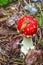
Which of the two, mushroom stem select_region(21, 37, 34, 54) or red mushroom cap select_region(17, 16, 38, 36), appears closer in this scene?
red mushroom cap select_region(17, 16, 38, 36)

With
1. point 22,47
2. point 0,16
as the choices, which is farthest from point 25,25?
point 0,16

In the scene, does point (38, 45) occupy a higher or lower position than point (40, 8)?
lower

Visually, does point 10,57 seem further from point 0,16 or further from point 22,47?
point 0,16

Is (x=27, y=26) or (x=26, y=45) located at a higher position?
(x=27, y=26)

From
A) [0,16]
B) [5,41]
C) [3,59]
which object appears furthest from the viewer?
[0,16]

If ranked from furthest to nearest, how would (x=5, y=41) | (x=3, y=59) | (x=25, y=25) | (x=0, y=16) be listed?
1. (x=0, y=16)
2. (x=5, y=41)
3. (x=3, y=59)
4. (x=25, y=25)

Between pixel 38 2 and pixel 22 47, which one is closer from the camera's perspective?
pixel 22 47

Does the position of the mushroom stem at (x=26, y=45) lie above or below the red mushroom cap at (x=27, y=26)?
below

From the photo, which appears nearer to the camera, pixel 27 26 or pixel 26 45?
pixel 27 26

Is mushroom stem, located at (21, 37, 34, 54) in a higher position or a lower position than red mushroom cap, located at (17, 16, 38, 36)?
lower

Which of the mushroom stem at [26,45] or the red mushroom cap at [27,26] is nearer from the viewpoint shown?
the red mushroom cap at [27,26]
